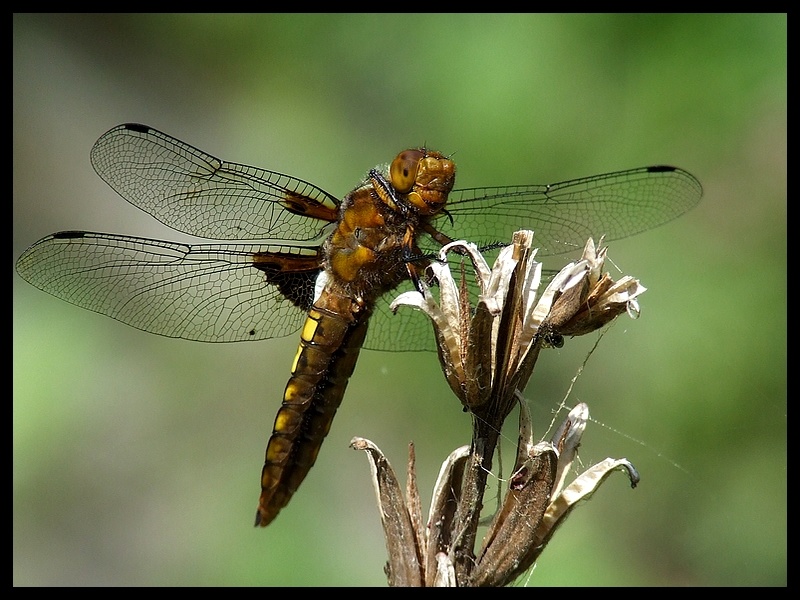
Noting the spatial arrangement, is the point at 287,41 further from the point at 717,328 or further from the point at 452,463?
the point at 452,463

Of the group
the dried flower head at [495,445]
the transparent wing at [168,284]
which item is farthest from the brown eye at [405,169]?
the dried flower head at [495,445]

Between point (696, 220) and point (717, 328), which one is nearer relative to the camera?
point (717, 328)

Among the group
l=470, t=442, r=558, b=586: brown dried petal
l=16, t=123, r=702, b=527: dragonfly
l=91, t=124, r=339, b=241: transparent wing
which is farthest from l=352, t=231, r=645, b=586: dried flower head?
l=91, t=124, r=339, b=241: transparent wing

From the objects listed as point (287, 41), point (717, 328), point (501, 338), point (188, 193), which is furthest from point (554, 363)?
point (287, 41)

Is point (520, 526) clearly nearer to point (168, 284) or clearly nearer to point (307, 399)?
point (307, 399)

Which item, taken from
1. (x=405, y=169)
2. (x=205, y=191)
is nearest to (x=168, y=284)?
(x=205, y=191)

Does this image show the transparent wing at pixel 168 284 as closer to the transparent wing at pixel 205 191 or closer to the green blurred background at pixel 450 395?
the transparent wing at pixel 205 191
